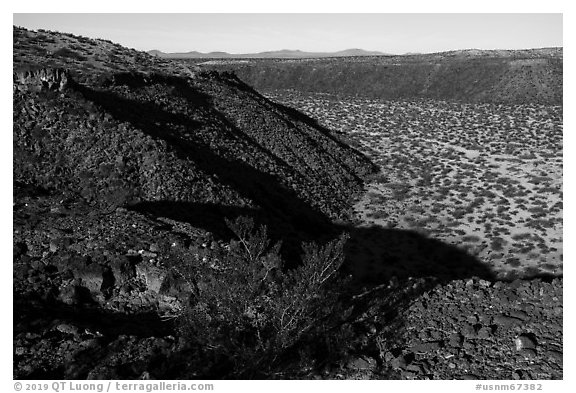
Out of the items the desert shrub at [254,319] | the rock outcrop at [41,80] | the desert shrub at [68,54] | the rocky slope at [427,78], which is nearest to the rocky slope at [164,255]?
the rock outcrop at [41,80]

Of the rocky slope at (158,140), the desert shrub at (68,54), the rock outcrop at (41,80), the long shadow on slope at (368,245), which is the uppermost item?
the desert shrub at (68,54)

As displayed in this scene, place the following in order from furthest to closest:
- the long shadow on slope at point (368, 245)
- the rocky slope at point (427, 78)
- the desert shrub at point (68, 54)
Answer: the rocky slope at point (427, 78), the desert shrub at point (68, 54), the long shadow on slope at point (368, 245)

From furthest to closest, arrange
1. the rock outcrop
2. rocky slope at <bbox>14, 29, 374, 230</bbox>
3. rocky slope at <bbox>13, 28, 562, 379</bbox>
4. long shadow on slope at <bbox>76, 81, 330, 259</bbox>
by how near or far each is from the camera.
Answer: the rock outcrop, rocky slope at <bbox>14, 29, 374, 230</bbox>, long shadow on slope at <bbox>76, 81, 330, 259</bbox>, rocky slope at <bbox>13, 28, 562, 379</bbox>

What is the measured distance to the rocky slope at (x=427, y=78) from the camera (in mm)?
76750

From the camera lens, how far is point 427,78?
8712cm

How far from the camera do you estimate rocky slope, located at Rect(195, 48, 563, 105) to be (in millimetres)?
76750

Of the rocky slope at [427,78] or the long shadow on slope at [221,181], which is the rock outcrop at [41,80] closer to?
the long shadow on slope at [221,181]

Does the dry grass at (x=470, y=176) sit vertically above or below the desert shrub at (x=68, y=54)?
below

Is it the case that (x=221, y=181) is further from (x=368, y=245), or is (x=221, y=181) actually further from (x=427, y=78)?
(x=427, y=78)

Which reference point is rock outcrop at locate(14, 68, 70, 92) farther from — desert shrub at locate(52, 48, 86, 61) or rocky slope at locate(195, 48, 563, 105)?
rocky slope at locate(195, 48, 563, 105)

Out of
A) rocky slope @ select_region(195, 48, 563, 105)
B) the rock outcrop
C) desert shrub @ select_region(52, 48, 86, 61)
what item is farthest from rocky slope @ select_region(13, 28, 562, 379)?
rocky slope @ select_region(195, 48, 563, 105)

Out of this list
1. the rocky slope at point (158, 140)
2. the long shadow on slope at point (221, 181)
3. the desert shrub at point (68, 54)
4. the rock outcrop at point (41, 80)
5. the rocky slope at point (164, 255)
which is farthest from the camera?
the desert shrub at point (68, 54)

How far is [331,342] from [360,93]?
265 feet
